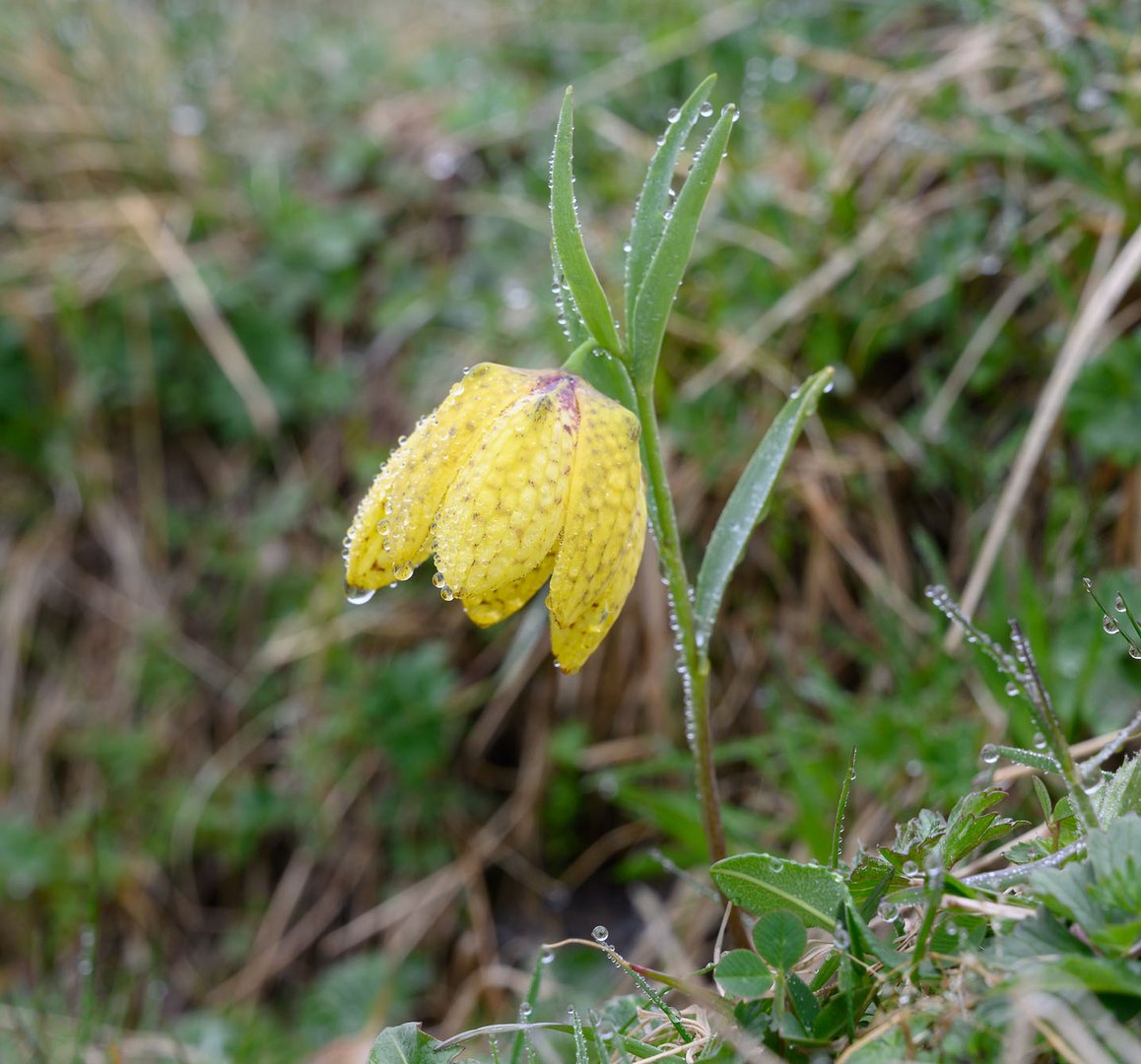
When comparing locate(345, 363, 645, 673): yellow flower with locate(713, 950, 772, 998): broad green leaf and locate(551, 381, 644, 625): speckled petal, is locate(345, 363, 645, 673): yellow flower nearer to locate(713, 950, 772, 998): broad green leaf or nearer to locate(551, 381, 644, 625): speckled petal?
locate(551, 381, 644, 625): speckled petal

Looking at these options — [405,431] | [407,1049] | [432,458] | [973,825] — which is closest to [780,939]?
[973,825]

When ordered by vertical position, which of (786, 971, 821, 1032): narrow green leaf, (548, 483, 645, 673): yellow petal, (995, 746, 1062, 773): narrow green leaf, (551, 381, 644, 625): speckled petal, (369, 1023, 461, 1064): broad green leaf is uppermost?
(551, 381, 644, 625): speckled petal

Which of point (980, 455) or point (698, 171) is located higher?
point (698, 171)

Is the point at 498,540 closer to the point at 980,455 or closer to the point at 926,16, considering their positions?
the point at 980,455

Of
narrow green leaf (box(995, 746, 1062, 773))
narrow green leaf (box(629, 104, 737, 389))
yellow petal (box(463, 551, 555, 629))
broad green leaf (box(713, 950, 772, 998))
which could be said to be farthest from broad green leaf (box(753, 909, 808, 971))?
narrow green leaf (box(629, 104, 737, 389))

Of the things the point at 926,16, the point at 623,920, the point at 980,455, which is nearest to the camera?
the point at 980,455

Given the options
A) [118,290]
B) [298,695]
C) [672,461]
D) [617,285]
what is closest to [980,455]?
[672,461]
